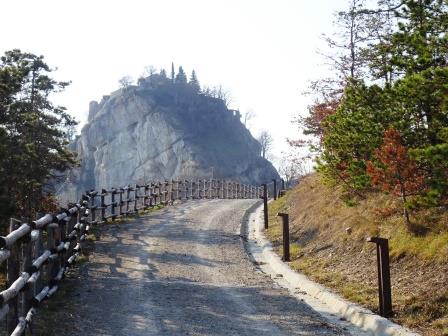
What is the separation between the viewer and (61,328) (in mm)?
6801

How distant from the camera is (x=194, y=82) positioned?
479ft

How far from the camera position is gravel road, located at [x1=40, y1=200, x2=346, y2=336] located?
283 inches

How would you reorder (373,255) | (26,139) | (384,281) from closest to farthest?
(384,281), (373,255), (26,139)

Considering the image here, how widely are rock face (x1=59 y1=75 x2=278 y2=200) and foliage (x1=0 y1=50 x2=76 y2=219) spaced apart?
84.9 meters

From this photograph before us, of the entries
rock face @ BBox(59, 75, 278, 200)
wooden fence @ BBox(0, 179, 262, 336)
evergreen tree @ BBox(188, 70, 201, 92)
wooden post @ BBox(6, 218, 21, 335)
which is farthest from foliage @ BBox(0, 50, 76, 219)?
evergreen tree @ BBox(188, 70, 201, 92)

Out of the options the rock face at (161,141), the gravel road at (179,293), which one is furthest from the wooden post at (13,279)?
the rock face at (161,141)

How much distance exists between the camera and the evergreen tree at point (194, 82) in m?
141

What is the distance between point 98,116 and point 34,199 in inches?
4488

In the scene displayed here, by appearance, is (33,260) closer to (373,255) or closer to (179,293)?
(179,293)

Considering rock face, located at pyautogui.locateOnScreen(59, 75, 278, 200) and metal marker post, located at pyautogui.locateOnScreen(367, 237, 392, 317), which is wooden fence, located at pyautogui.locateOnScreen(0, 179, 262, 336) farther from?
rock face, located at pyautogui.locateOnScreen(59, 75, 278, 200)

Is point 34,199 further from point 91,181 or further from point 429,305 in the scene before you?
point 91,181

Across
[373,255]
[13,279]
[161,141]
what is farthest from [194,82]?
[13,279]

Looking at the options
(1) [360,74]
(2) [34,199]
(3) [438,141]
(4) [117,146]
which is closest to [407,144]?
(3) [438,141]

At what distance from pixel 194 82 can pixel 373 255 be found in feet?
454
